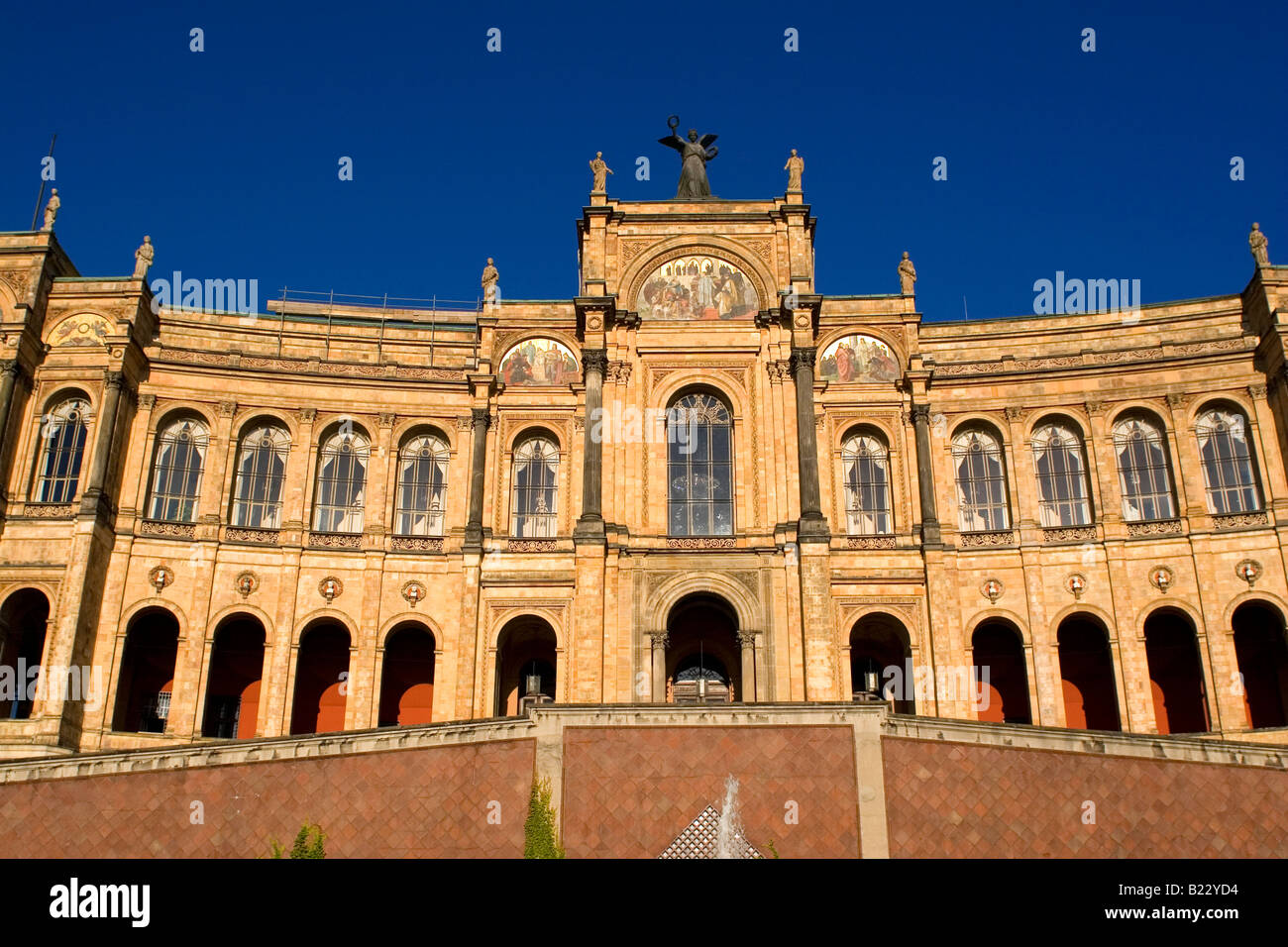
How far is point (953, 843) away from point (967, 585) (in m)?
15.1

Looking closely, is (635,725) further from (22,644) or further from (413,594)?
(22,644)

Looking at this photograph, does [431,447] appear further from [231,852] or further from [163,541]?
[231,852]

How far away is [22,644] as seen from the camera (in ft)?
125

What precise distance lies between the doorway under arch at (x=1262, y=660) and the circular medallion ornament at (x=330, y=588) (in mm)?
28692

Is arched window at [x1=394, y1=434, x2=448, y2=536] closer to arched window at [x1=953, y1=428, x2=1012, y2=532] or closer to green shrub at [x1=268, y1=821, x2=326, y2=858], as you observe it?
green shrub at [x1=268, y1=821, x2=326, y2=858]

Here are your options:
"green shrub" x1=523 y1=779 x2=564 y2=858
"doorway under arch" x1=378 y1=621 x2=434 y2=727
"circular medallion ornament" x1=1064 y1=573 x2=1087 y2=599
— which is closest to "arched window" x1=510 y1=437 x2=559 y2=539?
"doorway under arch" x1=378 y1=621 x2=434 y2=727

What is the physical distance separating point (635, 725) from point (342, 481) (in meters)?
18.2

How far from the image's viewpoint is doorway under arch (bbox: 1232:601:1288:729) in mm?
37688

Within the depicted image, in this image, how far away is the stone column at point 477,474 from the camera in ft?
128

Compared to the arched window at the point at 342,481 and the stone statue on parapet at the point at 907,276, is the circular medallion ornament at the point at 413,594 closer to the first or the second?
the arched window at the point at 342,481

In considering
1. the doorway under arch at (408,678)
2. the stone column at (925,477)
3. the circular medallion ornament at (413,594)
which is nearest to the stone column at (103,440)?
the circular medallion ornament at (413,594)

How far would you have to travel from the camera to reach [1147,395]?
40.3 m

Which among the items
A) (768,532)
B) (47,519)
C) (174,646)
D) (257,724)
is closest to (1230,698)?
(768,532)

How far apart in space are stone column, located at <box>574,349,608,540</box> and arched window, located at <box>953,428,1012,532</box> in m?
12.6
